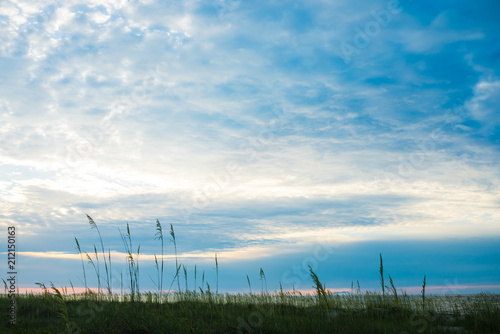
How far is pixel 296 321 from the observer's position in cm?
708

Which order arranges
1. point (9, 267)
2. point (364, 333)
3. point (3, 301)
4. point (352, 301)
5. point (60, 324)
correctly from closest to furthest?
point (364, 333), point (60, 324), point (9, 267), point (352, 301), point (3, 301)

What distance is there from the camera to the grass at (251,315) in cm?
647

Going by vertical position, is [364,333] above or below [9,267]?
below

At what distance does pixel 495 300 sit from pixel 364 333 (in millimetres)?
6799

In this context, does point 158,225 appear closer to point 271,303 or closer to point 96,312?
point 96,312

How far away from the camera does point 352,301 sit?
10023 millimetres

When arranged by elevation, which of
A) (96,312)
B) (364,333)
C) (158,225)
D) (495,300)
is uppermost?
(158,225)

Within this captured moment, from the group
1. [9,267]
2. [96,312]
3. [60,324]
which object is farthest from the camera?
[9,267]

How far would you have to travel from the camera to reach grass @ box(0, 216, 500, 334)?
6.47m

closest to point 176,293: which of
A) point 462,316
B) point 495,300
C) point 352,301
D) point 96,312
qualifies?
point 96,312

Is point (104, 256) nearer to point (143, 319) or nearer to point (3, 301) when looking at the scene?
point (143, 319)

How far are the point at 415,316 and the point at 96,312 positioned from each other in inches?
282

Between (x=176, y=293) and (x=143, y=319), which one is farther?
(x=176, y=293)

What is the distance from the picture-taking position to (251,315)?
24.5 feet
